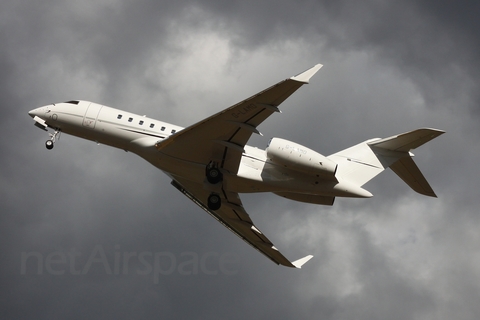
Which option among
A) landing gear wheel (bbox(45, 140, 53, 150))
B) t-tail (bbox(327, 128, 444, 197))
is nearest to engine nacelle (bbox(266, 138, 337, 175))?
t-tail (bbox(327, 128, 444, 197))

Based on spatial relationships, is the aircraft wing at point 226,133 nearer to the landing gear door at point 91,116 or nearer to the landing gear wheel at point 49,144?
the landing gear door at point 91,116

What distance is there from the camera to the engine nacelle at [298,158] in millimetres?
25750

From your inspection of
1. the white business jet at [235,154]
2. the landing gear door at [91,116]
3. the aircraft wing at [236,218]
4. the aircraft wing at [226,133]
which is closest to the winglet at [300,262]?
the aircraft wing at [236,218]

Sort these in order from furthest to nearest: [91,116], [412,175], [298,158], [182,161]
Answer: [412,175] < [91,116] < [182,161] < [298,158]

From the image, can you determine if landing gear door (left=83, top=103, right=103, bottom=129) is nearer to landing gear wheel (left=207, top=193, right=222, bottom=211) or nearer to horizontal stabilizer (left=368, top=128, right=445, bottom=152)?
landing gear wheel (left=207, top=193, right=222, bottom=211)

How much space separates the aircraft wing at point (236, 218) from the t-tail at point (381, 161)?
5214 millimetres

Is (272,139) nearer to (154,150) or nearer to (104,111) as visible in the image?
(154,150)

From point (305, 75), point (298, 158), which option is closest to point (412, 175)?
point (298, 158)

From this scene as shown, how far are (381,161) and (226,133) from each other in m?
7.55

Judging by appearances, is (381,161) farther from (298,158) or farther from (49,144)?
(49,144)

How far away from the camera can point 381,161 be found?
2916cm

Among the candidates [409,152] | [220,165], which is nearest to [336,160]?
[409,152]

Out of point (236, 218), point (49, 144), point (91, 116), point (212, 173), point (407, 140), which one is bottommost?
point (236, 218)

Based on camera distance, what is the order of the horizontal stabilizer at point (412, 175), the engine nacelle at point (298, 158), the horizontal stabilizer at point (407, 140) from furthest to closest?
the horizontal stabilizer at point (412, 175)
the horizontal stabilizer at point (407, 140)
the engine nacelle at point (298, 158)
